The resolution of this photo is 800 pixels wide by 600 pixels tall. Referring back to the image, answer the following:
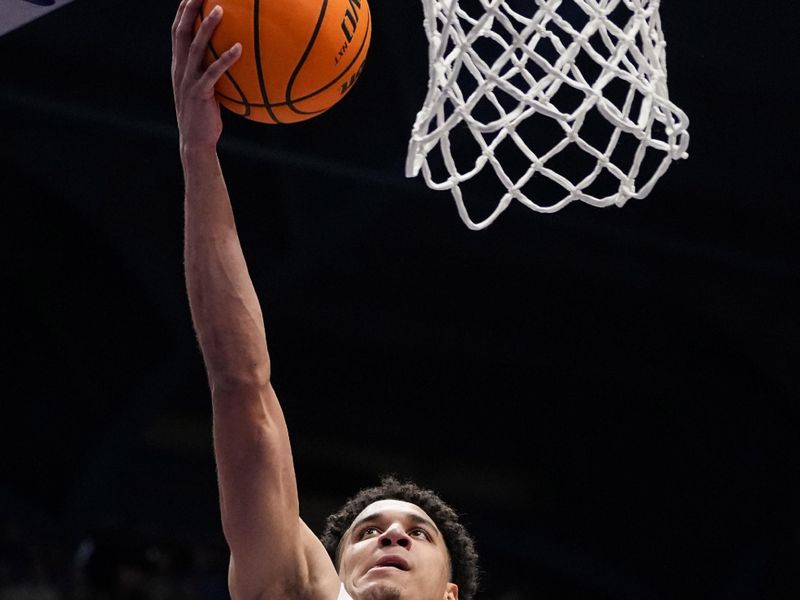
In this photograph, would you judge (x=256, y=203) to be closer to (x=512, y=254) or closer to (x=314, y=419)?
(x=512, y=254)

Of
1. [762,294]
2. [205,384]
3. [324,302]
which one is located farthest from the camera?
[205,384]

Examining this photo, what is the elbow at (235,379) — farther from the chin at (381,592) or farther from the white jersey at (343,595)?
the chin at (381,592)

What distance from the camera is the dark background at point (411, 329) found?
15.9 ft

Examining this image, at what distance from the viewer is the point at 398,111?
4.64m

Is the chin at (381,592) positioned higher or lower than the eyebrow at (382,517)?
lower

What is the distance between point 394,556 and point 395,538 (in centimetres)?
5

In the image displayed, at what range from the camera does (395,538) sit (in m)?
2.34

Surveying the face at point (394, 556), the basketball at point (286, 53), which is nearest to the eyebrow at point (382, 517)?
the face at point (394, 556)

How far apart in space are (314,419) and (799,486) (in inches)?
116

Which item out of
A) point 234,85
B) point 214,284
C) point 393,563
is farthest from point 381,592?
point 234,85

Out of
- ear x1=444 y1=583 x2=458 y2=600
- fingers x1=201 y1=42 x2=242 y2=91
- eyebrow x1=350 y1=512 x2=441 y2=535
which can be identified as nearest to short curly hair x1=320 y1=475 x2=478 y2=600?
ear x1=444 y1=583 x2=458 y2=600

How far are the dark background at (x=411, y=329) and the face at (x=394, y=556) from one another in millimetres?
2155

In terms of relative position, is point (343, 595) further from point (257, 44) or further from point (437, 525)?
point (257, 44)

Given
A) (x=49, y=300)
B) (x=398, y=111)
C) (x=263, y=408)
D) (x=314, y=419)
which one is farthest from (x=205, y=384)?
(x=263, y=408)
